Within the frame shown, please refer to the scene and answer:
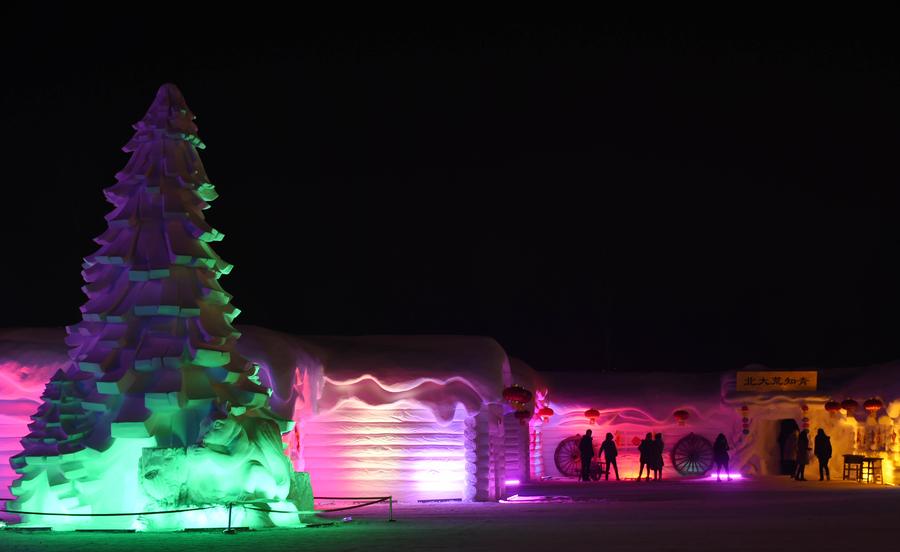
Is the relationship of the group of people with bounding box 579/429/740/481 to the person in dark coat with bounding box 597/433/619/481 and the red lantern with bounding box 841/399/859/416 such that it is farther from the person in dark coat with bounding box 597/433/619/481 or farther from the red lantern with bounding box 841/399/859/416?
the red lantern with bounding box 841/399/859/416

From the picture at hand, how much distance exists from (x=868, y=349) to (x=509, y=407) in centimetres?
3835

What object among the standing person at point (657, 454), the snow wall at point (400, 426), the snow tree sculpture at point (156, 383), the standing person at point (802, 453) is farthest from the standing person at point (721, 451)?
the snow tree sculpture at point (156, 383)

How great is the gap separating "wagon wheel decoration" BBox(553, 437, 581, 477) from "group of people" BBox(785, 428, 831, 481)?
687 cm

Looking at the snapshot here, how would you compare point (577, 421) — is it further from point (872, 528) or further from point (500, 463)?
point (872, 528)

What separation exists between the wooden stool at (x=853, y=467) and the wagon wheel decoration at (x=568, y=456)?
8.47 metres

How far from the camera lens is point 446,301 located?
193 ft

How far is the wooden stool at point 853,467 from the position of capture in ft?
107

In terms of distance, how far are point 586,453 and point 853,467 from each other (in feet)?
25.3

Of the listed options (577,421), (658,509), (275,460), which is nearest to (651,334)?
(577,421)

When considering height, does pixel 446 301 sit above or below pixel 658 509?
above

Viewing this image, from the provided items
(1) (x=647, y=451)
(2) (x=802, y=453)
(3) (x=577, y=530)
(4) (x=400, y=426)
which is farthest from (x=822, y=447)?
(3) (x=577, y=530)

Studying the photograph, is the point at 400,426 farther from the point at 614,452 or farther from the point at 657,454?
the point at 657,454

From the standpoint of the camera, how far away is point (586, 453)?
3678cm

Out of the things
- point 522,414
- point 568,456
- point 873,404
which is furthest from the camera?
point 568,456
